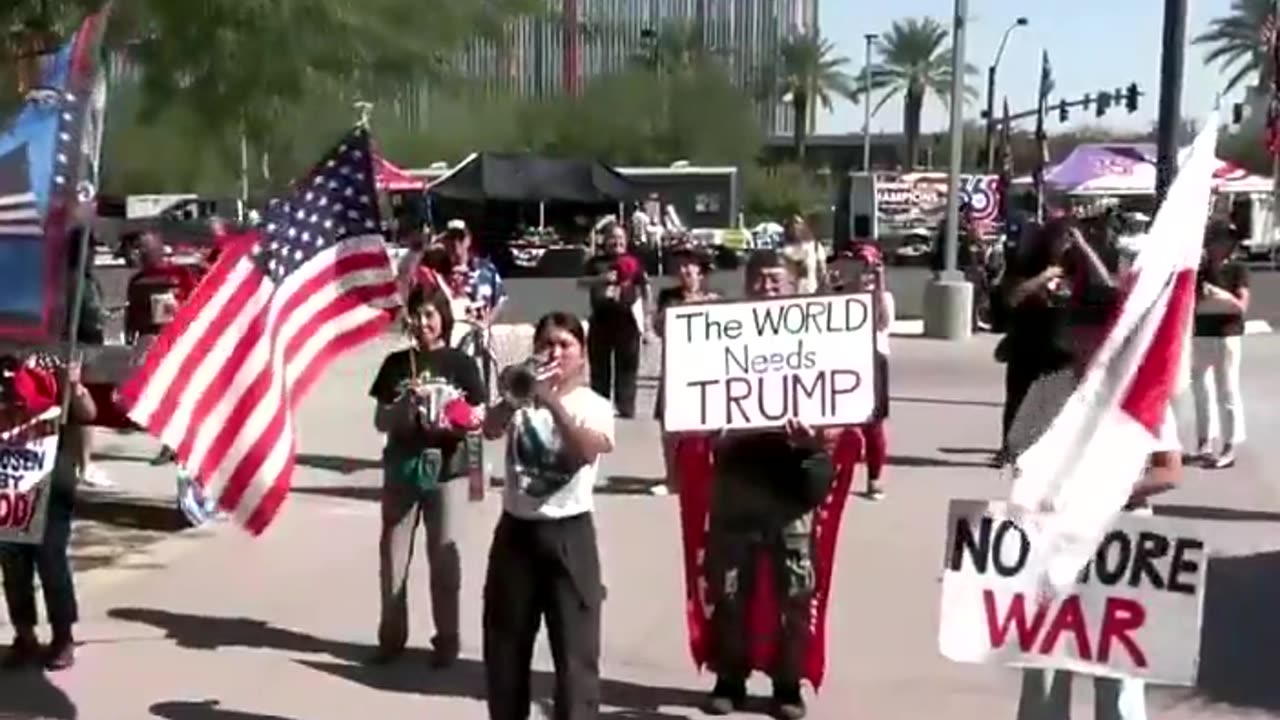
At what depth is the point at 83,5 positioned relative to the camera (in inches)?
360

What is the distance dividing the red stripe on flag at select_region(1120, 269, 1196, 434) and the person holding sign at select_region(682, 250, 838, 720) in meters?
1.52

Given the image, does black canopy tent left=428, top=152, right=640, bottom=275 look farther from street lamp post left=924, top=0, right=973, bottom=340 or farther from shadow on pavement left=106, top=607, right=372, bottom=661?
shadow on pavement left=106, top=607, right=372, bottom=661

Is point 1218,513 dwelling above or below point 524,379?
below

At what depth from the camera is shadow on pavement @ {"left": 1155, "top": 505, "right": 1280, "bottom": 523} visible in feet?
34.9

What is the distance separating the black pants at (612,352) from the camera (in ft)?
47.4

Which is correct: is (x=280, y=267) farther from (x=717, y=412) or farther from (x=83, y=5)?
(x=83, y=5)

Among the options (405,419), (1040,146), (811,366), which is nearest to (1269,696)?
(811,366)

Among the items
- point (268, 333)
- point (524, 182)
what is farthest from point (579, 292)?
point (268, 333)

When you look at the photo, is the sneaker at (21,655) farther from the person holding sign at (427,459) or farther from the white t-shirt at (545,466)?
the white t-shirt at (545,466)

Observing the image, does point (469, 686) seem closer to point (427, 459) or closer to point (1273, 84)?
point (427, 459)

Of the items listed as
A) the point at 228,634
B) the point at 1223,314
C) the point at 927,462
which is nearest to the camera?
the point at 228,634

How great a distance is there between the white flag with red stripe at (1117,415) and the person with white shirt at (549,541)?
145 centimetres

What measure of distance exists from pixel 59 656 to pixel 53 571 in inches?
15.1

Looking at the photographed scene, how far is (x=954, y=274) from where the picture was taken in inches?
944
